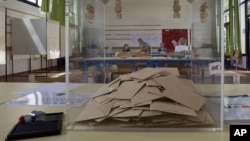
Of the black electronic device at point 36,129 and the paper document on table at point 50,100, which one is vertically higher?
the paper document on table at point 50,100

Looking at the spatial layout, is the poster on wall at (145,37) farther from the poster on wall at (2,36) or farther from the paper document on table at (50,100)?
the poster on wall at (2,36)

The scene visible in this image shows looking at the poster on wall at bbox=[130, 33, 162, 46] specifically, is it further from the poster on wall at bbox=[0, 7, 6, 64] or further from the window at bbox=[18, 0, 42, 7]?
the window at bbox=[18, 0, 42, 7]

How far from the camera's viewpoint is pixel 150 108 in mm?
632

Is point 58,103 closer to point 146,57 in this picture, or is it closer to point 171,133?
point 171,133

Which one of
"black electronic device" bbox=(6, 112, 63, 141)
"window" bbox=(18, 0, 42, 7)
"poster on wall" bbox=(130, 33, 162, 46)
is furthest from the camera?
"window" bbox=(18, 0, 42, 7)

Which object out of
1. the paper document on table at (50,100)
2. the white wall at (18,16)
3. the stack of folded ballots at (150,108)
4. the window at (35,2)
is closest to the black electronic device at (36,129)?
the stack of folded ballots at (150,108)

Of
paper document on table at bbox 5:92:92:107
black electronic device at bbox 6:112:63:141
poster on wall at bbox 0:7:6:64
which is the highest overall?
poster on wall at bbox 0:7:6:64

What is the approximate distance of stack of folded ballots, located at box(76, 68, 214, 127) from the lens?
2.09ft

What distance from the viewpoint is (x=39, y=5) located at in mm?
8703

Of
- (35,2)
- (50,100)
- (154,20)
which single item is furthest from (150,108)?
(35,2)

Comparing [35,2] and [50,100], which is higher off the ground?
[35,2]

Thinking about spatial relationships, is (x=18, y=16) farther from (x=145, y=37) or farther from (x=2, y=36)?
(x=145, y=37)

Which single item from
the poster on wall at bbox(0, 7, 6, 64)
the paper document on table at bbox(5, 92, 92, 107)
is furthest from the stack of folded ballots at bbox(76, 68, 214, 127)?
the poster on wall at bbox(0, 7, 6, 64)

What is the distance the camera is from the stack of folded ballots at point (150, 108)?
64 cm
